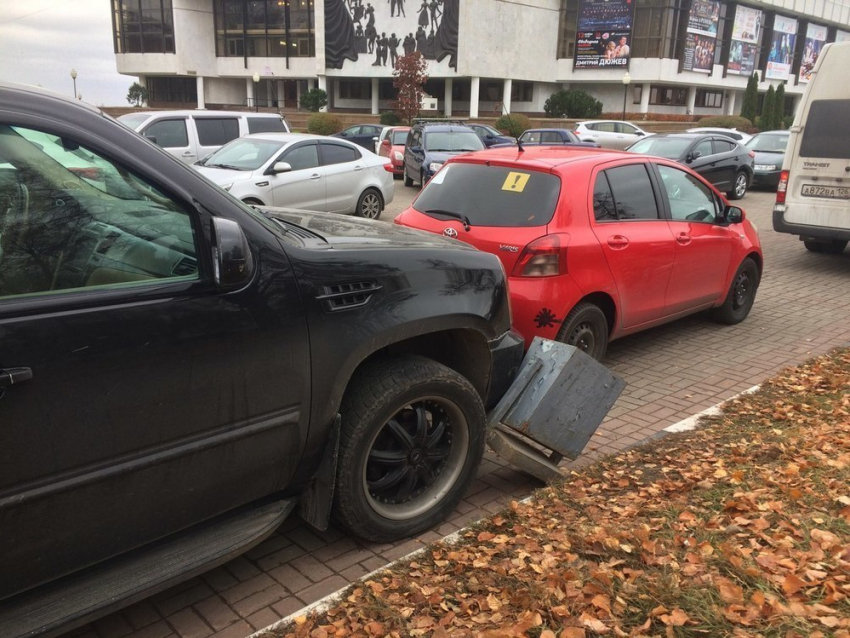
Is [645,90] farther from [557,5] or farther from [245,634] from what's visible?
[245,634]

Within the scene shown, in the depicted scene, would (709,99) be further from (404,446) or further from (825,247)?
(404,446)

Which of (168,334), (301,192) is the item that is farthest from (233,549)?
(301,192)

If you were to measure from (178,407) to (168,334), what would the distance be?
0.87 feet

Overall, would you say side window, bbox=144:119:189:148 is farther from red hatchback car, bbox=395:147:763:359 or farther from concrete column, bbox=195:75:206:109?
concrete column, bbox=195:75:206:109

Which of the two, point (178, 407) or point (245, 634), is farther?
point (245, 634)

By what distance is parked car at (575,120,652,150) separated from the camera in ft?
93.4

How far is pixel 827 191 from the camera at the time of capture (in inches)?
383

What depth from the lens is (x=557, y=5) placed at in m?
59.7

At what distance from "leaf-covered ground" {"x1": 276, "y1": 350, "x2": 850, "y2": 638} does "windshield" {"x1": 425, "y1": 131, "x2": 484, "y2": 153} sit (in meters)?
15.3

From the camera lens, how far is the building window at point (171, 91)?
6781 cm

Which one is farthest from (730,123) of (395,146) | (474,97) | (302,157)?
(302,157)

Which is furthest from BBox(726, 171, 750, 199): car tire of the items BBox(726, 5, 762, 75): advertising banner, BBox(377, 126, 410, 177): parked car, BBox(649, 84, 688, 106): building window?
BBox(726, 5, 762, 75): advertising banner

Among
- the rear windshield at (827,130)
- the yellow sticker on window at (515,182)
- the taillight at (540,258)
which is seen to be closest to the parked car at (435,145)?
the rear windshield at (827,130)

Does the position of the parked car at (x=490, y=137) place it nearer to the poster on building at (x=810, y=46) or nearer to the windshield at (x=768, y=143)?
the windshield at (x=768, y=143)
